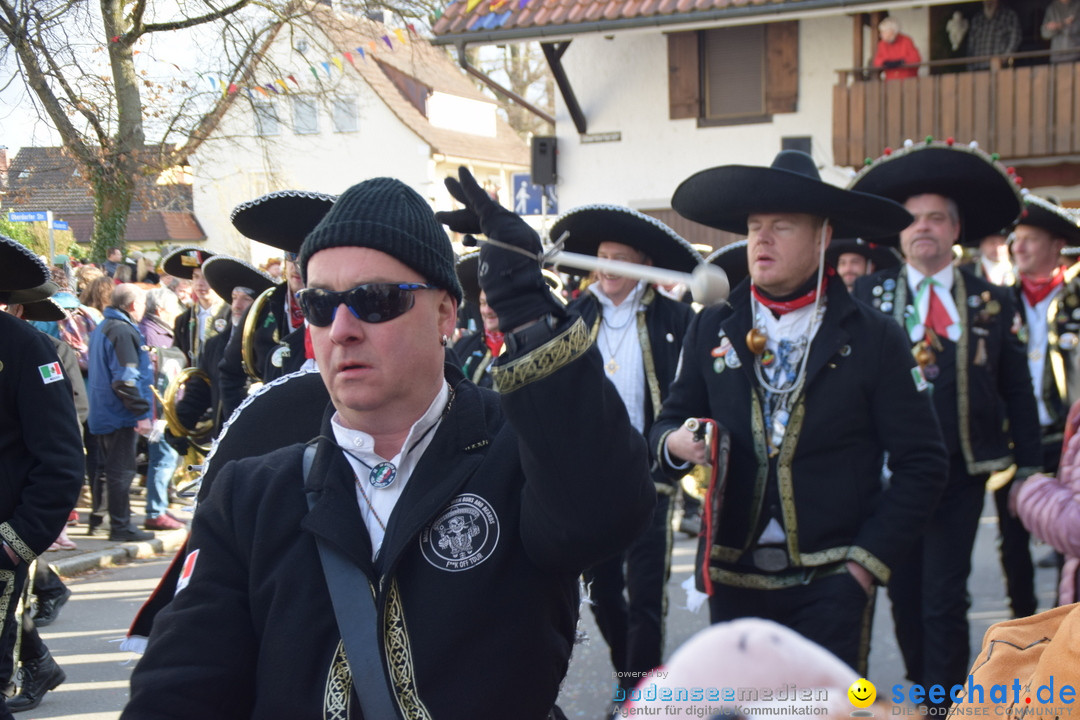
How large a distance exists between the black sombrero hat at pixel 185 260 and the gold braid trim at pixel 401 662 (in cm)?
896

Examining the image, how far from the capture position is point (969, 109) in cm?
1584

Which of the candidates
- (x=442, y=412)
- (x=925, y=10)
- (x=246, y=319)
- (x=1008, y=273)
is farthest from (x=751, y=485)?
(x=925, y=10)

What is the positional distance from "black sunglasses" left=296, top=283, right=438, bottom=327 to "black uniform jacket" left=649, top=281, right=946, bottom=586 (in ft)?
6.63

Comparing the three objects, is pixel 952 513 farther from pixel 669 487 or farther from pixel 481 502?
pixel 481 502

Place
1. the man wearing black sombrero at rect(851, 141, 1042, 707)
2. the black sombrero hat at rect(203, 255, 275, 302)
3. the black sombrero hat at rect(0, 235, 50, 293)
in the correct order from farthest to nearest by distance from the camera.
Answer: the black sombrero hat at rect(203, 255, 275, 302)
the man wearing black sombrero at rect(851, 141, 1042, 707)
the black sombrero hat at rect(0, 235, 50, 293)

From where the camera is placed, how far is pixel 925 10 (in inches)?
647

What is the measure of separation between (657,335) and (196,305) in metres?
7.12

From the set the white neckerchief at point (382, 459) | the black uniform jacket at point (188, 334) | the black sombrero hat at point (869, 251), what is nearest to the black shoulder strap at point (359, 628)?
the white neckerchief at point (382, 459)

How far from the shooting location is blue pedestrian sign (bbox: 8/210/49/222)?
20.6 ft

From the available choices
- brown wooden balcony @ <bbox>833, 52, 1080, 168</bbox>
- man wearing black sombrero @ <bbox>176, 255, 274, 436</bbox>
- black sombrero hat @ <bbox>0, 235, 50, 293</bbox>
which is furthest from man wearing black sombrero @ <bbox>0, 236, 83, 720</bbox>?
brown wooden balcony @ <bbox>833, 52, 1080, 168</bbox>

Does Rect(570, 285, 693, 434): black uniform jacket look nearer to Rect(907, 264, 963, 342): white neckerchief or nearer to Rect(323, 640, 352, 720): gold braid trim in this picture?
Rect(907, 264, 963, 342): white neckerchief

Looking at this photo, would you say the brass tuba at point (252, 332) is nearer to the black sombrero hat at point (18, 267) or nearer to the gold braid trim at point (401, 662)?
the black sombrero hat at point (18, 267)

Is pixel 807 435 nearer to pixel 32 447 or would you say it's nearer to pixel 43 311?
pixel 32 447

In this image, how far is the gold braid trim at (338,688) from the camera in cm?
200
